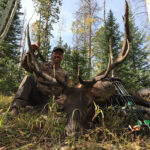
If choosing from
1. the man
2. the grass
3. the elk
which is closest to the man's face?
the man

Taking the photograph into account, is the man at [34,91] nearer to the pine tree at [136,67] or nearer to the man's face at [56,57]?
the man's face at [56,57]

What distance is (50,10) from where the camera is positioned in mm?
12562

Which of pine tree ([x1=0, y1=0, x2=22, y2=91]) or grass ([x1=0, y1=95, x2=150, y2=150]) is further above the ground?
pine tree ([x1=0, y1=0, x2=22, y2=91])

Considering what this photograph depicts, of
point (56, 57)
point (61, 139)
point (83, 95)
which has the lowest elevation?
point (61, 139)

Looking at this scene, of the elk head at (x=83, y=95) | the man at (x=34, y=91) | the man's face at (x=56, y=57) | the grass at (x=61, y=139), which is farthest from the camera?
the man's face at (x=56, y=57)

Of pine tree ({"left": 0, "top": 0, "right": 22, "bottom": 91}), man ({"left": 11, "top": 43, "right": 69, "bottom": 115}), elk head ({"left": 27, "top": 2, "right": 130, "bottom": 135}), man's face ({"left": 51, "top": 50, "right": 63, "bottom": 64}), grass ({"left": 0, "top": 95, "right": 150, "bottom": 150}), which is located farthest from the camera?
pine tree ({"left": 0, "top": 0, "right": 22, "bottom": 91})

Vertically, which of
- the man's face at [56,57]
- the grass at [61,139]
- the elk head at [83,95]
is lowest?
the grass at [61,139]

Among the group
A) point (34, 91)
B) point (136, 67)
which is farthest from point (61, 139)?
point (136, 67)

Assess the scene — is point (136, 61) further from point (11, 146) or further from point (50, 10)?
point (11, 146)

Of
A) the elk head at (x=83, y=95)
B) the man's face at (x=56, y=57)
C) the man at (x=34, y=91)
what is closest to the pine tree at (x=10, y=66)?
the man's face at (x=56, y=57)

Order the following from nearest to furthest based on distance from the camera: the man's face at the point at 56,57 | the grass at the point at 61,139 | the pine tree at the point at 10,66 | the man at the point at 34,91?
the grass at the point at 61,139 < the man at the point at 34,91 < the man's face at the point at 56,57 < the pine tree at the point at 10,66

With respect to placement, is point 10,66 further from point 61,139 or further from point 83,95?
point 61,139

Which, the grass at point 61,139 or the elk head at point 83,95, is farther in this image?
the elk head at point 83,95

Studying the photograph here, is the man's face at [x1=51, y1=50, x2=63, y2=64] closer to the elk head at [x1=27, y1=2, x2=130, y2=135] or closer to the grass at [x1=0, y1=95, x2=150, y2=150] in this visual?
the elk head at [x1=27, y1=2, x2=130, y2=135]
